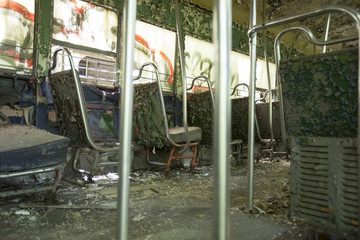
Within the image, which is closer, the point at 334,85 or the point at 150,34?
the point at 334,85

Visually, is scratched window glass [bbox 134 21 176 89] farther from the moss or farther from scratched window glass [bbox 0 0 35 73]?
the moss

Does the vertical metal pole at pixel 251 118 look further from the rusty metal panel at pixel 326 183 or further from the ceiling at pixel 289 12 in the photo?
the ceiling at pixel 289 12

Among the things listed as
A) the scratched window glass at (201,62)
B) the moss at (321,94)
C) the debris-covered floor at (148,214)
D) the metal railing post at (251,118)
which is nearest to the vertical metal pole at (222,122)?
the debris-covered floor at (148,214)

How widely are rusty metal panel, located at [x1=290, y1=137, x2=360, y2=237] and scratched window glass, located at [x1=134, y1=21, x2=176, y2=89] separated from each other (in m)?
2.97

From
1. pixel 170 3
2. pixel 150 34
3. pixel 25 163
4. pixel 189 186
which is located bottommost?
pixel 189 186

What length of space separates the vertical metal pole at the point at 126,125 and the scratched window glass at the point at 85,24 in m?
3.11

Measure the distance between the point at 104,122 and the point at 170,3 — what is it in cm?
252

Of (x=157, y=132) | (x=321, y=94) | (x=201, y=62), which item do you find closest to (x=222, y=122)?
(x=321, y=94)

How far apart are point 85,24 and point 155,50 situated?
1235 millimetres

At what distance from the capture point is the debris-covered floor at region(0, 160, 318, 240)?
1.42m

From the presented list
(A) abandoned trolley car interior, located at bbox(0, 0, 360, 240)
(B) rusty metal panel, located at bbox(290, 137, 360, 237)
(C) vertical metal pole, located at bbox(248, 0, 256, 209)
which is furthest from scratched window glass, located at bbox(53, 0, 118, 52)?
A: (B) rusty metal panel, located at bbox(290, 137, 360, 237)

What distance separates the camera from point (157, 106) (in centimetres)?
310

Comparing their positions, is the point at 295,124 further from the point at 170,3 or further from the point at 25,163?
the point at 170,3

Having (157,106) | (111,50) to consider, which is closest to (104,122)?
(157,106)
